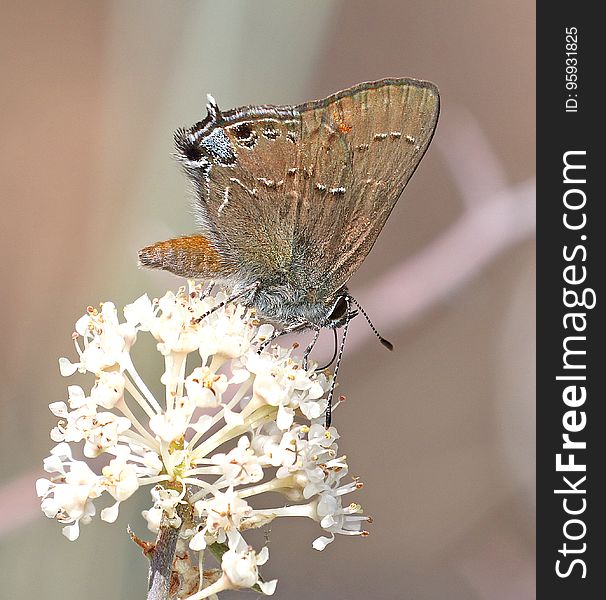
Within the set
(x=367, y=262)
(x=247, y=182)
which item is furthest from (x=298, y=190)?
(x=367, y=262)

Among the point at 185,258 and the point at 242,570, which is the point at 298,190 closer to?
the point at 185,258

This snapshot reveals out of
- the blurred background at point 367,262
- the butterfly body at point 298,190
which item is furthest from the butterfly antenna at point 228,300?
the blurred background at point 367,262

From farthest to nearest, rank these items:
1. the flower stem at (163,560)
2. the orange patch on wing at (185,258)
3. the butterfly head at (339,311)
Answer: the butterfly head at (339,311)
the orange patch on wing at (185,258)
the flower stem at (163,560)

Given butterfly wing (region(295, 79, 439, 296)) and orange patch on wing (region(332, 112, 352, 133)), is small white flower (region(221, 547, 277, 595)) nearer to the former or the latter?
butterfly wing (region(295, 79, 439, 296))

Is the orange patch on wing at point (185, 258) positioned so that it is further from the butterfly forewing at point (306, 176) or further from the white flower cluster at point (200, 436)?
the white flower cluster at point (200, 436)

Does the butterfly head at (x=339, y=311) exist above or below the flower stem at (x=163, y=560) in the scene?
above
